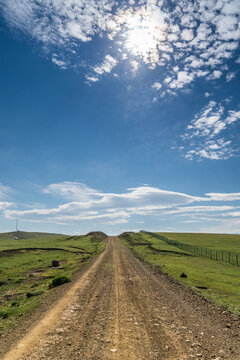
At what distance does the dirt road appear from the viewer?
935 centimetres

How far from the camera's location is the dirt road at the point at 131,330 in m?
9.35

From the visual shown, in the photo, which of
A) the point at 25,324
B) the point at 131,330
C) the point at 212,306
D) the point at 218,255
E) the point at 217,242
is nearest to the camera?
the point at 131,330

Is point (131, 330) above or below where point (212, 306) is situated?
above

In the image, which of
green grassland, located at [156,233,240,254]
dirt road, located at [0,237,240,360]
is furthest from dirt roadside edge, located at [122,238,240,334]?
green grassland, located at [156,233,240,254]

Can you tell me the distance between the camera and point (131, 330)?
11617 mm

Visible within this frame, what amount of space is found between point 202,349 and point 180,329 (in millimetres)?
2270

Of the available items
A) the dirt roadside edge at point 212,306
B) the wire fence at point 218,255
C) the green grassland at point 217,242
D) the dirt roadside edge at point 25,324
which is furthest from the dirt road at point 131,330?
the green grassland at point 217,242

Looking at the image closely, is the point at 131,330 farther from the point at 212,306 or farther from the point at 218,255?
the point at 218,255

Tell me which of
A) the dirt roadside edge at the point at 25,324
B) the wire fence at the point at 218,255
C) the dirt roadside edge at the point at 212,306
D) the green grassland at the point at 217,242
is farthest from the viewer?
the green grassland at the point at 217,242

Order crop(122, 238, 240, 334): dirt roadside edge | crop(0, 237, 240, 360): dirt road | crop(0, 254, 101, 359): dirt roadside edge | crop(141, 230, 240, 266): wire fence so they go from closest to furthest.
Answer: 1. crop(0, 237, 240, 360): dirt road
2. crop(0, 254, 101, 359): dirt roadside edge
3. crop(122, 238, 240, 334): dirt roadside edge
4. crop(141, 230, 240, 266): wire fence

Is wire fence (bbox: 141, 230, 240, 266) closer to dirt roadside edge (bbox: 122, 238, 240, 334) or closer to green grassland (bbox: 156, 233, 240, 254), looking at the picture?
green grassland (bbox: 156, 233, 240, 254)

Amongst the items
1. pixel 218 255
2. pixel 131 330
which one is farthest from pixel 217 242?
pixel 131 330

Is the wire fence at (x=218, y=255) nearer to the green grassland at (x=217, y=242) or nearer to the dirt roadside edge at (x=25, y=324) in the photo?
the green grassland at (x=217, y=242)

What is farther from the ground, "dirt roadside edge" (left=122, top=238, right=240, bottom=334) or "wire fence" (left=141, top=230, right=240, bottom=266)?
"dirt roadside edge" (left=122, top=238, right=240, bottom=334)
